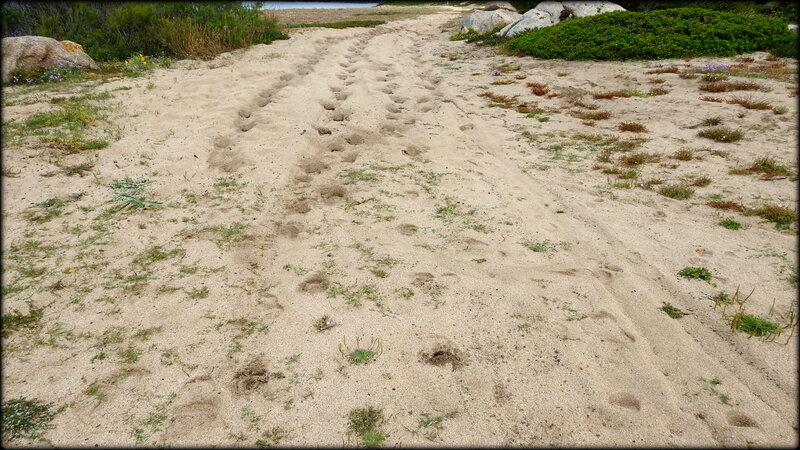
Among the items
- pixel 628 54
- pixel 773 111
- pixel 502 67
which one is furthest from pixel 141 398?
pixel 628 54

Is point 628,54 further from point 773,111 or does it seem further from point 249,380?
point 249,380

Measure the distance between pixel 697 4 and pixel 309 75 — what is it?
14.2 meters

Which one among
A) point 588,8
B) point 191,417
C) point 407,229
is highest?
point 588,8

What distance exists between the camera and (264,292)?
338 cm

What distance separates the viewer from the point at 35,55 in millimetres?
8164

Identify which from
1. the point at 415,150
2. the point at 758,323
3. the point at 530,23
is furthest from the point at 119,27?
the point at 758,323

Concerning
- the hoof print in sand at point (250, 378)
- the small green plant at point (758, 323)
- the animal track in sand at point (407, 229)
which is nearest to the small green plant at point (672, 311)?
the small green plant at point (758, 323)

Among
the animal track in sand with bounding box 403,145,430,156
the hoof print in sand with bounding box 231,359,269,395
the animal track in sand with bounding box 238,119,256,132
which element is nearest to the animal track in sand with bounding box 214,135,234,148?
the animal track in sand with bounding box 238,119,256,132

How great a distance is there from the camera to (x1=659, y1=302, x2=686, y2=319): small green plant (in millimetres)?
3150

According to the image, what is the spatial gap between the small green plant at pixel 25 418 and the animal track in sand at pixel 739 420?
4042mm

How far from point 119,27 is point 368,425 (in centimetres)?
1246

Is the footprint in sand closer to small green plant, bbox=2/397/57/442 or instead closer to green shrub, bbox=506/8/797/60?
small green plant, bbox=2/397/57/442

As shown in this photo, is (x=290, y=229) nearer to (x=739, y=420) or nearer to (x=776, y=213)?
(x=739, y=420)

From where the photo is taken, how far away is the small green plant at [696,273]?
3527mm
